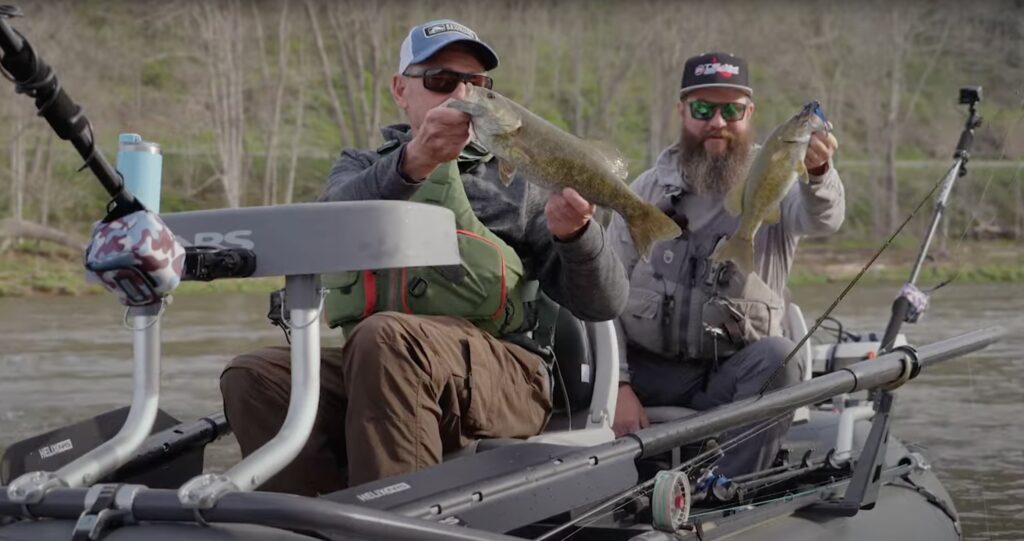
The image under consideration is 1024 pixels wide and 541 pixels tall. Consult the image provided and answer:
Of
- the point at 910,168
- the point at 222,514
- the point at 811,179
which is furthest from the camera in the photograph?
the point at 910,168

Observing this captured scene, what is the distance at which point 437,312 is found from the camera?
3799 millimetres

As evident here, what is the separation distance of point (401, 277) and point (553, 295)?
0.55 metres

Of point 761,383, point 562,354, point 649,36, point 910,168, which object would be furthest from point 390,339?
point 649,36

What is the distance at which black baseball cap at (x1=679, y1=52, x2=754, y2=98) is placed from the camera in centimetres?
548

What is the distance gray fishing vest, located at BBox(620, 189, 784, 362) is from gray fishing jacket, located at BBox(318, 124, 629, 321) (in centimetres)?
122

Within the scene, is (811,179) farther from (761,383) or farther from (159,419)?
(159,419)

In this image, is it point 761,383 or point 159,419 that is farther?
point 761,383

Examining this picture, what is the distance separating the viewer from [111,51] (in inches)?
1356

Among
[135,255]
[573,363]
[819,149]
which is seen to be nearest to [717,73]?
[819,149]

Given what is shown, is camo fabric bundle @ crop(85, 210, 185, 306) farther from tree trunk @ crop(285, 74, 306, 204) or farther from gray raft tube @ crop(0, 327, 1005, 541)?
tree trunk @ crop(285, 74, 306, 204)

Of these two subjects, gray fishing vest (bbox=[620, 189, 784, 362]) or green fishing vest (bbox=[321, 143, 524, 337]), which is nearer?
green fishing vest (bbox=[321, 143, 524, 337])

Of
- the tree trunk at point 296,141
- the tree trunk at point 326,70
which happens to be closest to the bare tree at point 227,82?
the tree trunk at point 296,141

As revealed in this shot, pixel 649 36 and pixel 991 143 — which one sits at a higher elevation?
pixel 649 36

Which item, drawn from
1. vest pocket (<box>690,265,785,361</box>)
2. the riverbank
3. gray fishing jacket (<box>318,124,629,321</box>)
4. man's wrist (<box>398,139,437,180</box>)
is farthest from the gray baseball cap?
the riverbank
